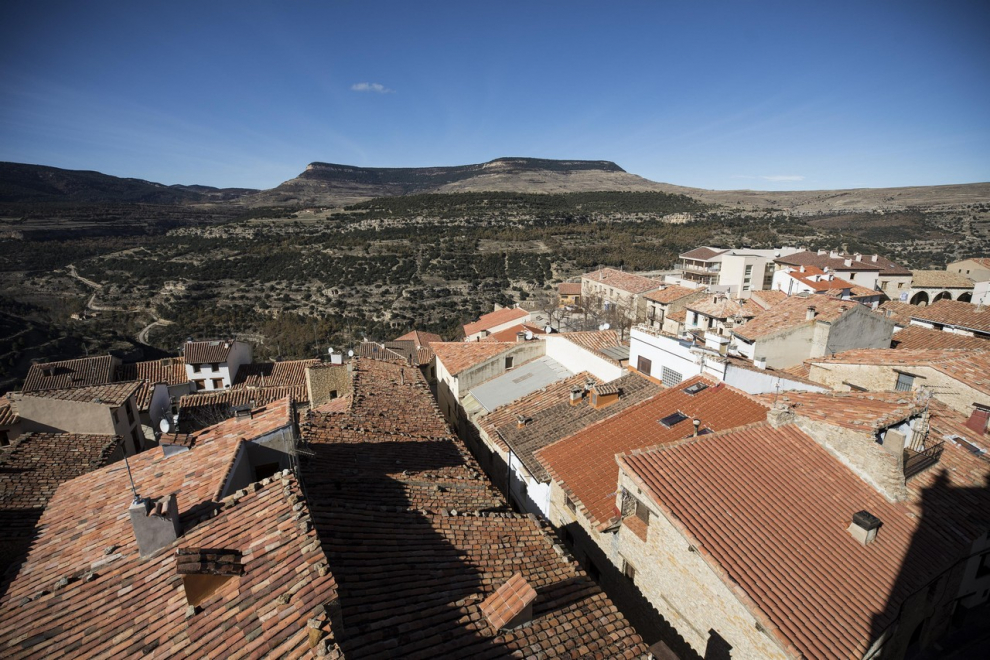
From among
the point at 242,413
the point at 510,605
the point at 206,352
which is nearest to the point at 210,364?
the point at 206,352

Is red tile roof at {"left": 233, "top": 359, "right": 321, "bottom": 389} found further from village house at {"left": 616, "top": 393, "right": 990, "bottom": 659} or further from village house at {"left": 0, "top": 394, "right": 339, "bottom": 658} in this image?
village house at {"left": 616, "top": 393, "right": 990, "bottom": 659}

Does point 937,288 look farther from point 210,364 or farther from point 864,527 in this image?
point 210,364

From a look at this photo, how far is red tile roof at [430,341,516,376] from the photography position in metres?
19.0

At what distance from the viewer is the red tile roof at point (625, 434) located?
9.45 metres

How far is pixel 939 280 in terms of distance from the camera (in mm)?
37375

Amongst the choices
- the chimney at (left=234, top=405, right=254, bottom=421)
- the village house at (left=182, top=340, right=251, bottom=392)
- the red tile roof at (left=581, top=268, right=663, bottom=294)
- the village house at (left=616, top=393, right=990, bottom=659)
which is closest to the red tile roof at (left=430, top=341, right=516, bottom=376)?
the chimney at (left=234, top=405, right=254, bottom=421)

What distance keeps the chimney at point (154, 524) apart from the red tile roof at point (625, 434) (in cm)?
684

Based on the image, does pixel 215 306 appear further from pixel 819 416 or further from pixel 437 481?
pixel 819 416

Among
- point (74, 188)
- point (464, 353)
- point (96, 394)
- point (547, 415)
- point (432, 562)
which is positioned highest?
point (74, 188)

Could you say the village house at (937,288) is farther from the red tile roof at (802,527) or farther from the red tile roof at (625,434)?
the red tile roof at (625,434)

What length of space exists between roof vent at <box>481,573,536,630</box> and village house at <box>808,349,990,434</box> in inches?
477

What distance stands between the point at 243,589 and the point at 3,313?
5653 cm

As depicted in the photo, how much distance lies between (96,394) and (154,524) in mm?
15874

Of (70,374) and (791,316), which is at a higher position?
(791,316)
